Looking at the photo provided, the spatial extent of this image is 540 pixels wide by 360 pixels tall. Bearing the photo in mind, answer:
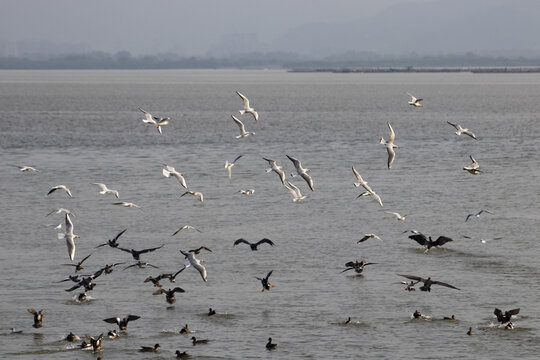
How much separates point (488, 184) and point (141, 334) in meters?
37.6

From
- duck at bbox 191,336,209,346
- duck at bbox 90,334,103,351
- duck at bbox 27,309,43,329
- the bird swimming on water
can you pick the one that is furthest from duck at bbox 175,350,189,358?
the bird swimming on water

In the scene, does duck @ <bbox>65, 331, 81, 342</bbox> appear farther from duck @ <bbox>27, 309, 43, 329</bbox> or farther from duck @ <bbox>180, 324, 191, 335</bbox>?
duck @ <bbox>180, 324, 191, 335</bbox>

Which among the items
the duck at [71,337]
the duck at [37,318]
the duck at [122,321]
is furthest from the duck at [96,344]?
the duck at [37,318]

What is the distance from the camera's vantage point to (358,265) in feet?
120

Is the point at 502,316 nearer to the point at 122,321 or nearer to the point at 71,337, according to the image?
the point at 122,321

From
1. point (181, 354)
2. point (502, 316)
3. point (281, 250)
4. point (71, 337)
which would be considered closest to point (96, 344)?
point (71, 337)

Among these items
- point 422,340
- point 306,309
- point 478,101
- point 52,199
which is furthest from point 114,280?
point 478,101

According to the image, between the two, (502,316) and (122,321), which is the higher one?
(502,316)

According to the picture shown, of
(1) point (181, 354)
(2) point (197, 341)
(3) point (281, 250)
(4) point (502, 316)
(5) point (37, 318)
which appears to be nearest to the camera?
(1) point (181, 354)

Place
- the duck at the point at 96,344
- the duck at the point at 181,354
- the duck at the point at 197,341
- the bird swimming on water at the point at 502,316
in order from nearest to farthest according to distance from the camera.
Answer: the duck at the point at 181,354 < the duck at the point at 96,344 < the duck at the point at 197,341 < the bird swimming on water at the point at 502,316

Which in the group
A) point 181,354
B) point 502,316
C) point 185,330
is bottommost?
point 181,354

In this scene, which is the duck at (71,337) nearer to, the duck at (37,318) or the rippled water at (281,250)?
the rippled water at (281,250)

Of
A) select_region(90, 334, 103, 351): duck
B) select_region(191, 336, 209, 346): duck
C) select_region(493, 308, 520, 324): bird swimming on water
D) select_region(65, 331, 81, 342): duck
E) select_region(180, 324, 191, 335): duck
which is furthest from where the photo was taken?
select_region(493, 308, 520, 324): bird swimming on water

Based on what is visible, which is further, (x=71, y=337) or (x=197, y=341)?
(x=71, y=337)
